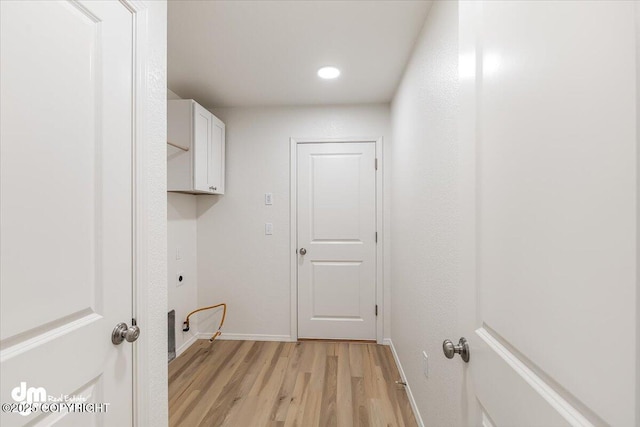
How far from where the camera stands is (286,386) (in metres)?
2.17

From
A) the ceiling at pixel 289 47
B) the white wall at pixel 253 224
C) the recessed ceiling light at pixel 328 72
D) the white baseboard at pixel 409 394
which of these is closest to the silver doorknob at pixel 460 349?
the white baseboard at pixel 409 394

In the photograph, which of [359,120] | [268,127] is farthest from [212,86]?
[359,120]

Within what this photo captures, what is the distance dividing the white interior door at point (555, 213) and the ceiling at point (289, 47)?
1.14 metres

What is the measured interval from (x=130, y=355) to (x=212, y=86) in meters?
2.25

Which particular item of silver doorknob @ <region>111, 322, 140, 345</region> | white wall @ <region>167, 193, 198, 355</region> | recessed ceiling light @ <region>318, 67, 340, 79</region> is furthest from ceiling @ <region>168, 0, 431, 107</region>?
silver doorknob @ <region>111, 322, 140, 345</region>

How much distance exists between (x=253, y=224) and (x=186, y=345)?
130cm

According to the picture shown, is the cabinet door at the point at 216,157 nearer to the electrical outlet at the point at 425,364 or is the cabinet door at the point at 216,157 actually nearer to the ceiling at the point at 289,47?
the ceiling at the point at 289,47

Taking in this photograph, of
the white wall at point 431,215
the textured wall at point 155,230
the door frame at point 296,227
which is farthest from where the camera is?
the door frame at point 296,227

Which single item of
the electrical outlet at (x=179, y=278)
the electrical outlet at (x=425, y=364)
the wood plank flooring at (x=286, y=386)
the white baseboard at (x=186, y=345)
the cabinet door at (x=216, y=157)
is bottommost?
the wood plank flooring at (x=286, y=386)

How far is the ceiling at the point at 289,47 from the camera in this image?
5.16 ft

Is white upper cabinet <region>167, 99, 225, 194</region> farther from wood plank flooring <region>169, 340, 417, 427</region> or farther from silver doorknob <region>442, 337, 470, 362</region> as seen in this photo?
silver doorknob <region>442, 337, 470, 362</region>

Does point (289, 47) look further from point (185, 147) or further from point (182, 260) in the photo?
point (182, 260)

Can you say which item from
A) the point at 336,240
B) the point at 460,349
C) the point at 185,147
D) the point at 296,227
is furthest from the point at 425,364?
the point at 185,147

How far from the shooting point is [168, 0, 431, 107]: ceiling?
1.57 m
